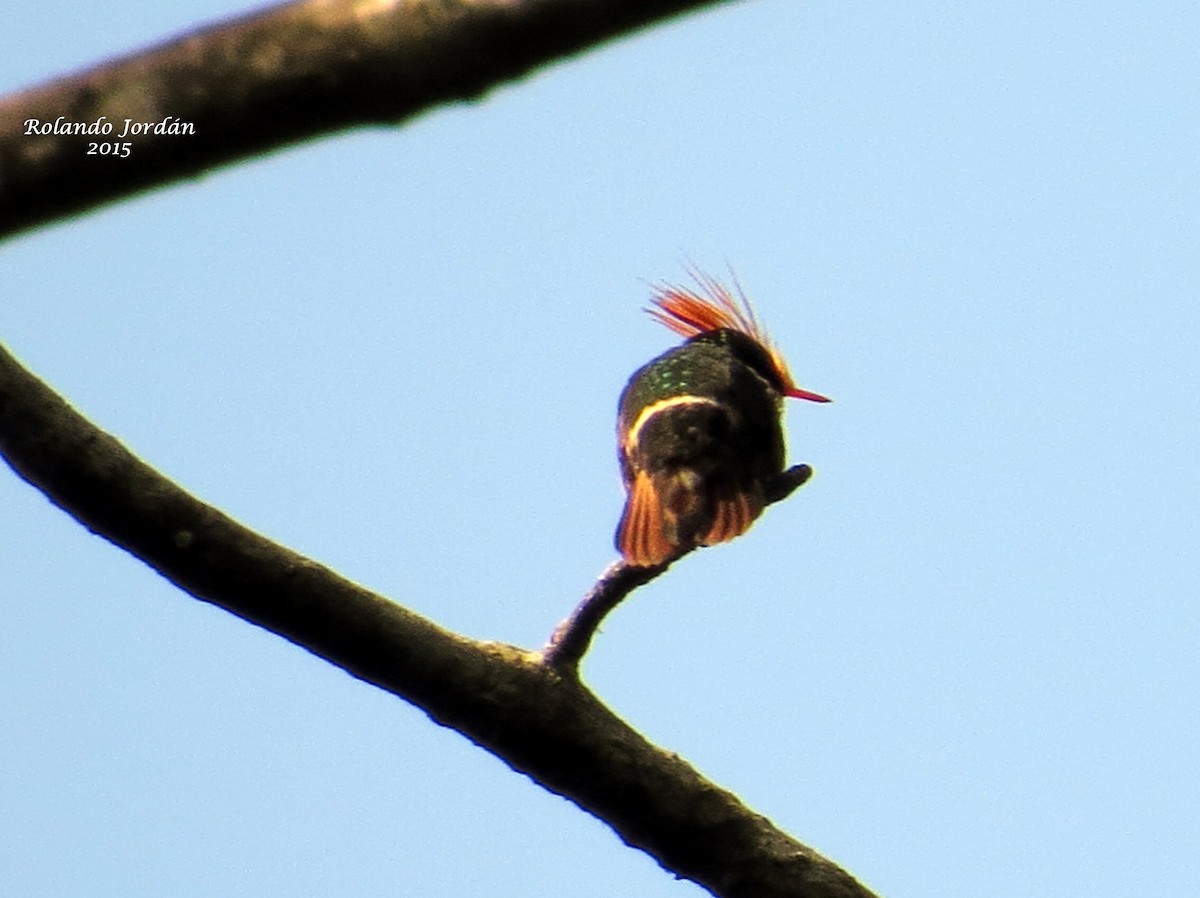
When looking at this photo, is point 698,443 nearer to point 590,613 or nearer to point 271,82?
point 590,613

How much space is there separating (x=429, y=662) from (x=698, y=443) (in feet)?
5.60

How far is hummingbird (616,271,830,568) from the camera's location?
4.20 m

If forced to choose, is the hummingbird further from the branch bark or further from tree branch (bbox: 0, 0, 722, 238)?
tree branch (bbox: 0, 0, 722, 238)

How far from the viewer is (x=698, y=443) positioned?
15.2ft

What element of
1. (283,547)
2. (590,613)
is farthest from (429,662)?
(590,613)

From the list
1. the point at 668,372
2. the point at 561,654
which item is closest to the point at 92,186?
the point at 561,654

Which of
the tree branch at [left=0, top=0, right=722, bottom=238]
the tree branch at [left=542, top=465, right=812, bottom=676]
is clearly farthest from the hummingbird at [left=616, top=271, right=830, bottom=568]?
the tree branch at [left=0, top=0, right=722, bottom=238]

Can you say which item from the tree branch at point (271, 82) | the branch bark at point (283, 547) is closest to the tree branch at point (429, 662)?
the branch bark at point (283, 547)

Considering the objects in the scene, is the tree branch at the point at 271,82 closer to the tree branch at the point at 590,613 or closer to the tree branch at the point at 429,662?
the tree branch at the point at 429,662

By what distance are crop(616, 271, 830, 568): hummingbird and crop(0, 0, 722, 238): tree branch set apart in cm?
227

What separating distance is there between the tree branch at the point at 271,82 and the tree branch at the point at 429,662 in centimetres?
146

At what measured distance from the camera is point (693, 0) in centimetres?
130

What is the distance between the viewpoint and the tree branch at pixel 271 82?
129 centimetres

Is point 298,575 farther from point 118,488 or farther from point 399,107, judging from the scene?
point 399,107
